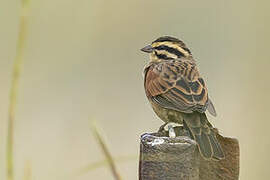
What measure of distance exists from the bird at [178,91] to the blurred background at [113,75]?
78 cm

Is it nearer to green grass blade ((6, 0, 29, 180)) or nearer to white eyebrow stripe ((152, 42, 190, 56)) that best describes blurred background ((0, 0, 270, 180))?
white eyebrow stripe ((152, 42, 190, 56))

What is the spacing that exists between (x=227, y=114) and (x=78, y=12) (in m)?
1.39

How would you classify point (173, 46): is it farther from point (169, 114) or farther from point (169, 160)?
point (169, 160)

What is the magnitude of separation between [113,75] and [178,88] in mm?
2208

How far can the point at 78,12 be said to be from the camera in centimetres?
693

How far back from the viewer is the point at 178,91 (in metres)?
4.86

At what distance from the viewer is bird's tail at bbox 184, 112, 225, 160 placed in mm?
3579

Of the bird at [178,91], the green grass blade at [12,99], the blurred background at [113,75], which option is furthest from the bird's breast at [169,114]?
the green grass blade at [12,99]

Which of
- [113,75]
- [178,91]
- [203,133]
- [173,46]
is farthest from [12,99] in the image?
[113,75]

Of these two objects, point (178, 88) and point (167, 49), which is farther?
point (167, 49)

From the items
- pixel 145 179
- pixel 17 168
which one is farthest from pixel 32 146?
pixel 145 179

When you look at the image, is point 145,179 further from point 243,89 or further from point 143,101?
point 143,101

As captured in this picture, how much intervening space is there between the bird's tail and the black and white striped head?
771 millimetres

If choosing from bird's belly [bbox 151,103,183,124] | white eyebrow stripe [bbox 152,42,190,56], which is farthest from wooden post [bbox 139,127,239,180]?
white eyebrow stripe [bbox 152,42,190,56]
